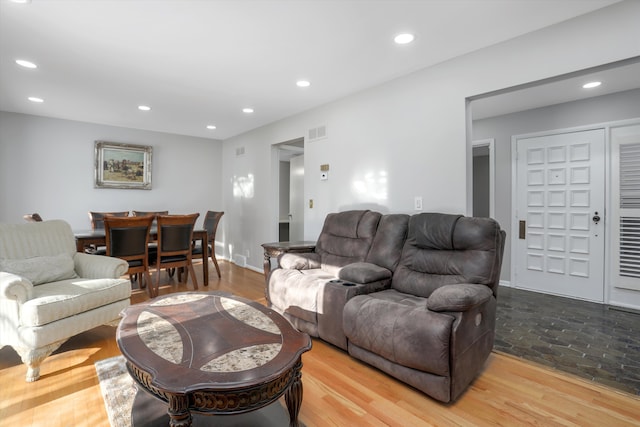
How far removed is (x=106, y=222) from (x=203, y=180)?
3225 millimetres

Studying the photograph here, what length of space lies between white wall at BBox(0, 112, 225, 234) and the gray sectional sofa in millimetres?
3885

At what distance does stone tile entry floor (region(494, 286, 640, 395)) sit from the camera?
7.36ft

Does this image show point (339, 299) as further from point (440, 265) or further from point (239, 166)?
point (239, 166)

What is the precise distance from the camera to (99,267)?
2.84 metres

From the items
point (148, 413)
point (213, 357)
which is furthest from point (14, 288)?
point (213, 357)

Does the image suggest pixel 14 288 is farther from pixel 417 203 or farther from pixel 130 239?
pixel 417 203

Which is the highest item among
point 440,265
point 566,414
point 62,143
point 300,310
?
point 62,143

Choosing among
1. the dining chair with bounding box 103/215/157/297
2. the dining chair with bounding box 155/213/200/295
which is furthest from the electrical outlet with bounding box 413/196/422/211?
the dining chair with bounding box 103/215/157/297

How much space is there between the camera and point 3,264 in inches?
97.4

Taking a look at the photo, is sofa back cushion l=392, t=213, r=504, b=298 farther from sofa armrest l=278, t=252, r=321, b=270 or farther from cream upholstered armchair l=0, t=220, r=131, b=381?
cream upholstered armchair l=0, t=220, r=131, b=381

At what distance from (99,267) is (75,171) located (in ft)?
10.9

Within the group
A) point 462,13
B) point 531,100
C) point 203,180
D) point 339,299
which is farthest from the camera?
point 203,180

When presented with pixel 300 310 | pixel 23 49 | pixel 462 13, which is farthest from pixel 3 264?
pixel 462 13

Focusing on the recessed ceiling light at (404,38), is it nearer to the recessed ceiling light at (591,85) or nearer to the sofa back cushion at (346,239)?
the sofa back cushion at (346,239)
